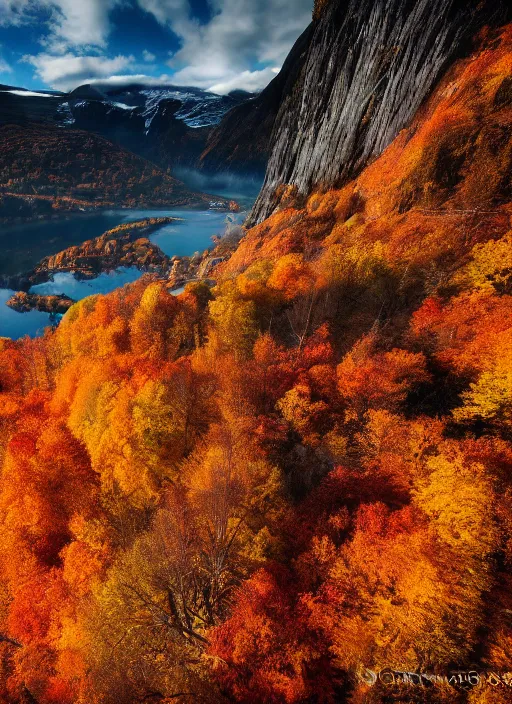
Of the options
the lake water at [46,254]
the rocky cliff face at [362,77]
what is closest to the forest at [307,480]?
the rocky cliff face at [362,77]

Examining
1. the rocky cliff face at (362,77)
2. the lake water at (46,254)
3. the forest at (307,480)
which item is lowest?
the lake water at (46,254)

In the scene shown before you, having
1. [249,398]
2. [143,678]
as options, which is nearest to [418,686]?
[143,678]

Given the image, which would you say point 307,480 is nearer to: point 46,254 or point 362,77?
point 362,77

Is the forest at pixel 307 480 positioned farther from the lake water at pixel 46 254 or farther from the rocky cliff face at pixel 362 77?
the lake water at pixel 46 254

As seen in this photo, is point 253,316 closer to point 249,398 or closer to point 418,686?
point 249,398

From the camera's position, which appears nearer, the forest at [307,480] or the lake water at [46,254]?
the forest at [307,480]

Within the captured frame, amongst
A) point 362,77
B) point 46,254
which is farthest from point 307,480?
point 46,254

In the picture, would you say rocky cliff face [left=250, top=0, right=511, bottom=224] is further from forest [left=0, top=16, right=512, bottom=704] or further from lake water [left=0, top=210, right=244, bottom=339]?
lake water [left=0, top=210, right=244, bottom=339]
